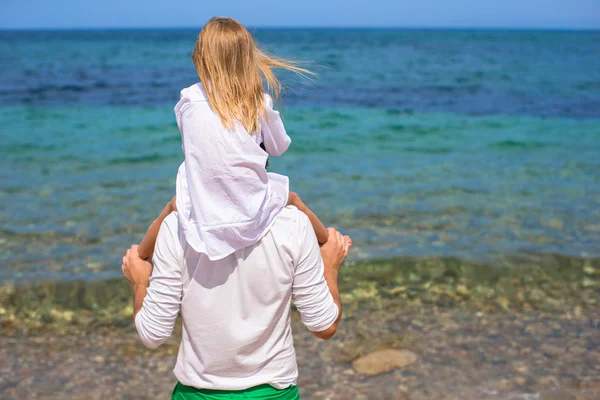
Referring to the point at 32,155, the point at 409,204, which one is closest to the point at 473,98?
the point at 409,204

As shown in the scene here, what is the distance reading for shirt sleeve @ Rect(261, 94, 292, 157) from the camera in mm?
1725

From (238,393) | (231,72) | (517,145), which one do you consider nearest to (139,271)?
(238,393)

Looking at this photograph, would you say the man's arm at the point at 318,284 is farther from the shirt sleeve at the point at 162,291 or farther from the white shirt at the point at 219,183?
the shirt sleeve at the point at 162,291

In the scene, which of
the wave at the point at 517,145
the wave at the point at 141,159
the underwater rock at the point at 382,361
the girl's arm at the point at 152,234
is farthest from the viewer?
the wave at the point at 517,145

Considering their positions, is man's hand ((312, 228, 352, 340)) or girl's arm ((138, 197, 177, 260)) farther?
man's hand ((312, 228, 352, 340))

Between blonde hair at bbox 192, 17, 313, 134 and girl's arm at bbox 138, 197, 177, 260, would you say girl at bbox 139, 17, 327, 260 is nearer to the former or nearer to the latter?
blonde hair at bbox 192, 17, 313, 134

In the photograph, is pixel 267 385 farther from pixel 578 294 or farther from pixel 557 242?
pixel 557 242

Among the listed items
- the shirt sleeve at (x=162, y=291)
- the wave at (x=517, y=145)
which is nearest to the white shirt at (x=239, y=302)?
the shirt sleeve at (x=162, y=291)

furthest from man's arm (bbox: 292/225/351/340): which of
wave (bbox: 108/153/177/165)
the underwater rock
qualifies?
wave (bbox: 108/153/177/165)

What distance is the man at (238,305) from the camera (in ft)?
5.77

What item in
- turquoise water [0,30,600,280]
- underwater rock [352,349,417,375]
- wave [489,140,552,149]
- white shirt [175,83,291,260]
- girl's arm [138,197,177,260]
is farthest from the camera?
wave [489,140,552,149]

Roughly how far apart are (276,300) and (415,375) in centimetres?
256

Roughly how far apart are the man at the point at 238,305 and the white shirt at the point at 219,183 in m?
0.08

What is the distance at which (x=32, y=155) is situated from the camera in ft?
35.3
